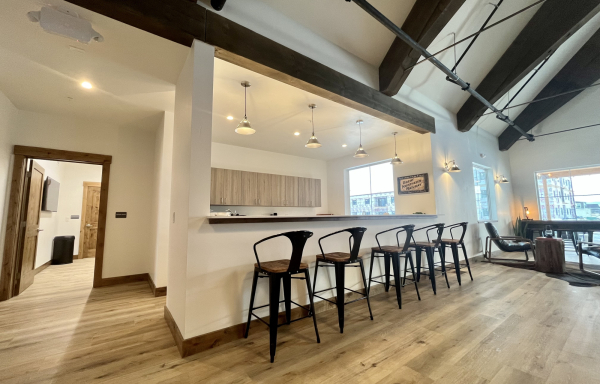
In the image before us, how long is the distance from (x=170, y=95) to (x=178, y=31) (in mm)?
1281

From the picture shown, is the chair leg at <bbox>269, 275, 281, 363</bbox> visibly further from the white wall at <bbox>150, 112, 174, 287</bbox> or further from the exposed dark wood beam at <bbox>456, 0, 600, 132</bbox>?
the exposed dark wood beam at <bbox>456, 0, 600, 132</bbox>

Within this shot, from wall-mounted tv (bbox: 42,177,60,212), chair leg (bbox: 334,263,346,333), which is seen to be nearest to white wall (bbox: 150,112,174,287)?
chair leg (bbox: 334,263,346,333)

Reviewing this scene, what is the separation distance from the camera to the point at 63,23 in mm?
1953

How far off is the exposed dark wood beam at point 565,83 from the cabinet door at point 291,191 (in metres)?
6.70

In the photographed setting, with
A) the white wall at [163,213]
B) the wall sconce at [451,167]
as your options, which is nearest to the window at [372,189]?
the wall sconce at [451,167]

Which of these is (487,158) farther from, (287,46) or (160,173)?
(160,173)

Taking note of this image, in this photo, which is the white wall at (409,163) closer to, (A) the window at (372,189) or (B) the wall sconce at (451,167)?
(A) the window at (372,189)

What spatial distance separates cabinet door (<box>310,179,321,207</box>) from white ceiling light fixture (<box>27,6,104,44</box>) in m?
5.66

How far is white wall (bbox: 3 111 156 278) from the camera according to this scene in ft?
12.4

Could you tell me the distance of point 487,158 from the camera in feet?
22.6

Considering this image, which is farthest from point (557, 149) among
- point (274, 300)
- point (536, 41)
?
point (274, 300)

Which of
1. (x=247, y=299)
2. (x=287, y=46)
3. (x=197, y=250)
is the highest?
(x=287, y=46)

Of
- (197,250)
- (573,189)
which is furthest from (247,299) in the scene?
(573,189)

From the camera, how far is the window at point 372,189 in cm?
626
